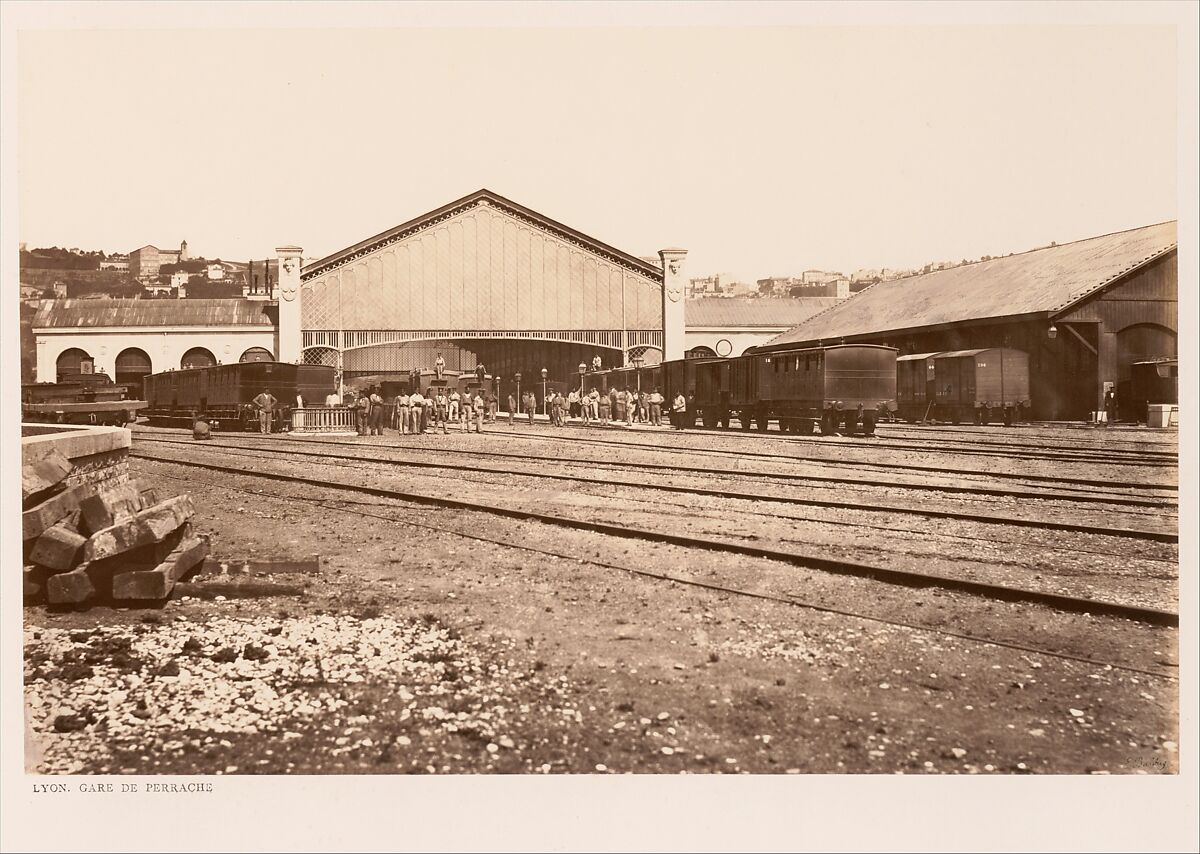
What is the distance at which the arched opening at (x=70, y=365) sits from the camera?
798cm

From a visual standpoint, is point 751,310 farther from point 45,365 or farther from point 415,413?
point 45,365

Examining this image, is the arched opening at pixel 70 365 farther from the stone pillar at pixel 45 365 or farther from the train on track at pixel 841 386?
the train on track at pixel 841 386

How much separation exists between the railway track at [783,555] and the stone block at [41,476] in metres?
1.76

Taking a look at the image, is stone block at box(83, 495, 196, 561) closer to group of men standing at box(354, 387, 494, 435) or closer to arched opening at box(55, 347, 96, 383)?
arched opening at box(55, 347, 96, 383)

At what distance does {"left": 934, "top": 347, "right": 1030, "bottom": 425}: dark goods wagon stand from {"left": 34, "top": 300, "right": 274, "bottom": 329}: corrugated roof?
419 inches

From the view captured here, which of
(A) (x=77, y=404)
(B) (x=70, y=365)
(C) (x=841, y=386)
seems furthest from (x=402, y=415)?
(C) (x=841, y=386)

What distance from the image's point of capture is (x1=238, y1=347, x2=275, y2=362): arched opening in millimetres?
8805

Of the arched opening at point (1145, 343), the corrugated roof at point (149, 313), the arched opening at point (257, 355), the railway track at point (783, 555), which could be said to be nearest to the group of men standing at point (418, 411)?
the arched opening at point (257, 355)

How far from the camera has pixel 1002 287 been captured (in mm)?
11008

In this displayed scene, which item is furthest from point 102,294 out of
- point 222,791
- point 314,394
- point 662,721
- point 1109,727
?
point 1109,727

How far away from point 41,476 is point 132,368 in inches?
270

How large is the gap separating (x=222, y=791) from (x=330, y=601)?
136 cm

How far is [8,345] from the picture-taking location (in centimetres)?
591

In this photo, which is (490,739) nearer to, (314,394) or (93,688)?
(93,688)
